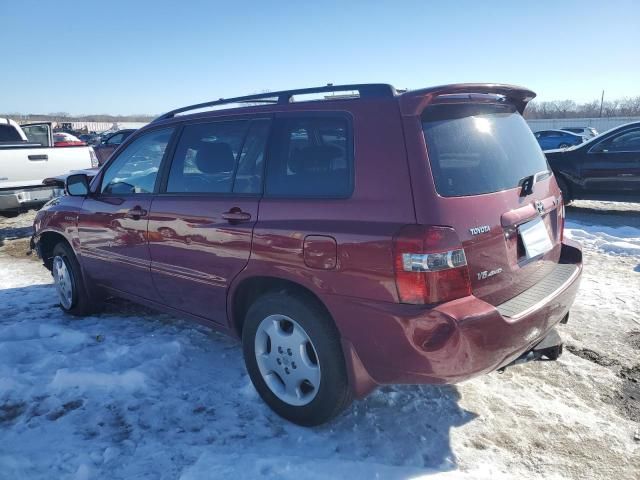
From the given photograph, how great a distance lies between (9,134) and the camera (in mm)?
9852

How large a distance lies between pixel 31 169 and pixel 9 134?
287 centimetres

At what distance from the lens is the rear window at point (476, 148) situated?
7.89 feet

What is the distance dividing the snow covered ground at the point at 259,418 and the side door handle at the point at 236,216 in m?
1.13

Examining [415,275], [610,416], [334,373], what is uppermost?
[415,275]

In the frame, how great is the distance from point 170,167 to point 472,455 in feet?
8.84

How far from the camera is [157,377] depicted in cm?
335

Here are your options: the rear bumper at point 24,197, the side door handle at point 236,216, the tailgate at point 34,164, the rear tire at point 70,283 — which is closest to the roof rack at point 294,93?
the side door handle at point 236,216

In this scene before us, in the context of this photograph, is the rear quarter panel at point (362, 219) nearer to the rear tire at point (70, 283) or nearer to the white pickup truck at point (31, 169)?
the rear tire at point (70, 283)

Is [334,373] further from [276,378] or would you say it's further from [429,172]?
[429,172]

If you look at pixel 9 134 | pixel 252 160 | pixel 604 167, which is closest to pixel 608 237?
pixel 604 167

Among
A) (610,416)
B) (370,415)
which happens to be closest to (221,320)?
(370,415)

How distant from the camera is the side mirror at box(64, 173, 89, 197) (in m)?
4.28

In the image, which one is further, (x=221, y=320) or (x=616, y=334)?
(x=616, y=334)

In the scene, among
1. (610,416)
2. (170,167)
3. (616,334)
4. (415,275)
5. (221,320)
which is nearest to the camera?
(415,275)
